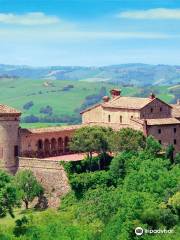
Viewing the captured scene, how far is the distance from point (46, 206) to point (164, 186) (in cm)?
A: 1126

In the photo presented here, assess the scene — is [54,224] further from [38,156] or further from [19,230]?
[38,156]

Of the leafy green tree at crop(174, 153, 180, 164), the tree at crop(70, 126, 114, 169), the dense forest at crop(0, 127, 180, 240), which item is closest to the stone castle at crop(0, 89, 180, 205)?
the dense forest at crop(0, 127, 180, 240)

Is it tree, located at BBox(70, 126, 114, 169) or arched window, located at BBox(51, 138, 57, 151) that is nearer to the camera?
tree, located at BBox(70, 126, 114, 169)

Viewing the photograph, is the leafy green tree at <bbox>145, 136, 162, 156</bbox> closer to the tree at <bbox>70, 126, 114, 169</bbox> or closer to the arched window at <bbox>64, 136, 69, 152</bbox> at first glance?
the tree at <bbox>70, 126, 114, 169</bbox>

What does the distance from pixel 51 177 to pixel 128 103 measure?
14.5m

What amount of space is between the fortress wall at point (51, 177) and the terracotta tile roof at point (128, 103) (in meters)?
13.1

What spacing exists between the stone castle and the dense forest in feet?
5.04

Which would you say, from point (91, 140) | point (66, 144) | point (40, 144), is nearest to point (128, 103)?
point (66, 144)

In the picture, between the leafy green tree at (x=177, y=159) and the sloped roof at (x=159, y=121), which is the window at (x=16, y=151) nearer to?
the sloped roof at (x=159, y=121)

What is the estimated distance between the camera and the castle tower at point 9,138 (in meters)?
70.6

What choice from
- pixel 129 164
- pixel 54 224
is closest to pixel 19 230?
pixel 54 224

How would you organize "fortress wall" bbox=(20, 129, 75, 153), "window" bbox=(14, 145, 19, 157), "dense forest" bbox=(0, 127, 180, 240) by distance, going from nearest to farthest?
"dense forest" bbox=(0, 127, 180, 240) < "window" bbox=(14, 145, 19, 157) < "fortress wall" bbox=(20, 129, 75, 153)

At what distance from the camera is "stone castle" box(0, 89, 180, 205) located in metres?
70.2

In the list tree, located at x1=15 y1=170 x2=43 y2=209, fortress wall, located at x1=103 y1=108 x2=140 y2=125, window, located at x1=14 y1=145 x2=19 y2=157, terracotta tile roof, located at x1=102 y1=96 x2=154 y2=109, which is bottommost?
tree, located at x1=15 y1=170 x2=43 y2=209
